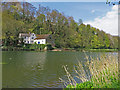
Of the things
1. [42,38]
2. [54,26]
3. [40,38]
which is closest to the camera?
[42,38]

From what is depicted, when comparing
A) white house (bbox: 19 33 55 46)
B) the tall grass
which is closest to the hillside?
white house (bbox: 19 33 55 46)

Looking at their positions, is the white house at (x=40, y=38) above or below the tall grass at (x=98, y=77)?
above

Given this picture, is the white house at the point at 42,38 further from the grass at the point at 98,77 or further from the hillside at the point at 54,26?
the grass at the point at 98,77

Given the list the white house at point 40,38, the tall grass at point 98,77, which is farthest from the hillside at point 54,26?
the tall grass at point 98,77

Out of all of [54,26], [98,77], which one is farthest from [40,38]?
[98,77]

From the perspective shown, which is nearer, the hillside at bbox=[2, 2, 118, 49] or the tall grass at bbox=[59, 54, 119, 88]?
the tall grass at bbox=[59, 54, 119, 88]

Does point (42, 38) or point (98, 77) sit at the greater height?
point (42, 38)

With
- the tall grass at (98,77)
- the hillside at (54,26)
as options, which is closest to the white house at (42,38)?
the hillside at (54,26)

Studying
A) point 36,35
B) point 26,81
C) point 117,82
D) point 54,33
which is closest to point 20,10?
point 36,35

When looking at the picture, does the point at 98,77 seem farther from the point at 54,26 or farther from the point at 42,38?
the point at 54,26

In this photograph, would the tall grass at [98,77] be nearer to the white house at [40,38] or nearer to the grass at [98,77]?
the grass at [98,77]

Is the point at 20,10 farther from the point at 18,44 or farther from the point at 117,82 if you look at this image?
the point at 117,82

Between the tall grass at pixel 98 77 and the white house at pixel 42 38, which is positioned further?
the white house at pixel 42 38

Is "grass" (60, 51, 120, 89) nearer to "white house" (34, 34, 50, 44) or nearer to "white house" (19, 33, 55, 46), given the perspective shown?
"white house" (19, 33, 55, 46)
